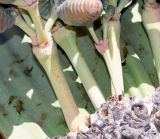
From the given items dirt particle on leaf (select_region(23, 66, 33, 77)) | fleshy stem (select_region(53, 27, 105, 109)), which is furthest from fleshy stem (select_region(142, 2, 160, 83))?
dirt particle on leaf (select_region(23, 66, 33, 77))

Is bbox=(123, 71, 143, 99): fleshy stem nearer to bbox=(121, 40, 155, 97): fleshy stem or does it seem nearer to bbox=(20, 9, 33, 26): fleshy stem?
bbox=(121, 40, 155, 97): fleshy stem

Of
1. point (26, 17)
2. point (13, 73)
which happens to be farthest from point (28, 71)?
point (26, 17)

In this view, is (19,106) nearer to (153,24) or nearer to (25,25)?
(25,25)

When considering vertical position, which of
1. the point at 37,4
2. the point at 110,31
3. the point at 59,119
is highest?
the point at 37,4

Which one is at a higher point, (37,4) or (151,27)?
(37,4)

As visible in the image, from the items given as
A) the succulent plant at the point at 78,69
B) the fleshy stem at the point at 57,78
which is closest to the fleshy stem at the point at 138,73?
the succulent plant at the point at 78,69

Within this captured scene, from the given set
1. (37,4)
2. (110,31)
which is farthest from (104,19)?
(37,4)

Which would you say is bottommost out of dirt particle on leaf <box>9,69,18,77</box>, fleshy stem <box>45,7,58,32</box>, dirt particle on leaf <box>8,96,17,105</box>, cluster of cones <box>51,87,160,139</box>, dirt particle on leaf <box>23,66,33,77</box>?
cluster of cones <box>51,87,160,139</box>

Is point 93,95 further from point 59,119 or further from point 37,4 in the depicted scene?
point 37,4

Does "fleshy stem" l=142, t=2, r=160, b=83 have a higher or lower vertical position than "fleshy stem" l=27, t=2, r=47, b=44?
lower
